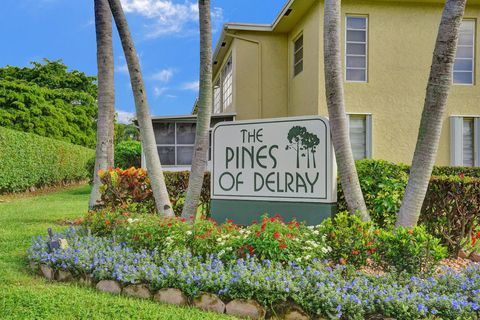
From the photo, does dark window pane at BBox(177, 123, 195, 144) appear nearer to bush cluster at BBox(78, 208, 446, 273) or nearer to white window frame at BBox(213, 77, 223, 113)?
white window frame at BBox(213, 77, 223, 113)

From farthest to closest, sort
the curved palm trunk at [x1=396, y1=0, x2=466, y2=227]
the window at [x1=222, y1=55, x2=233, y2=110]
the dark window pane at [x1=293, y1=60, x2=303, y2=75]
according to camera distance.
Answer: the window at [x1=222, y1=55, x2=233, y2=110]
the dark window pane at [x1=293, y1=60, x2=303, y2=75]
the curved palm trunk at [x1=396, y1=0, x2=466, y2=227]

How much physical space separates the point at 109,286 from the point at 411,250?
322 cm

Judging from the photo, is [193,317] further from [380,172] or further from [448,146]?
[448,146]

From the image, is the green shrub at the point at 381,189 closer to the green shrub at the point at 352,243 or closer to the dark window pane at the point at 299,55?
the green shrub at the point at 352,243

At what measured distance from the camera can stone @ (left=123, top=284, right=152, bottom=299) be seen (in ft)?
14.7

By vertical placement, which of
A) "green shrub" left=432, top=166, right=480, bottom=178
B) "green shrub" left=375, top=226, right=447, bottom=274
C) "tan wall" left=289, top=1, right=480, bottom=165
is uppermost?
"tan wall" left=289, top=1, right=480, bottom=165

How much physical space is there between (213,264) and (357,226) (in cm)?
172

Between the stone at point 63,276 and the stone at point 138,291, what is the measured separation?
2.97 ft

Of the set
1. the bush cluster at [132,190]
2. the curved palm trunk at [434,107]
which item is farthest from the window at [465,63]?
the bush cluster at [132,190]

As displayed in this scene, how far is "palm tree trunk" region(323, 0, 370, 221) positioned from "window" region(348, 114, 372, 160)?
7859 mm

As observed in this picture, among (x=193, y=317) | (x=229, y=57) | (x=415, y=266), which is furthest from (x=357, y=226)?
(x=229, y=57)

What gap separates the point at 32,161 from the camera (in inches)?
800

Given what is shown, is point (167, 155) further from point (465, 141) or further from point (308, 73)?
point (465, 141)

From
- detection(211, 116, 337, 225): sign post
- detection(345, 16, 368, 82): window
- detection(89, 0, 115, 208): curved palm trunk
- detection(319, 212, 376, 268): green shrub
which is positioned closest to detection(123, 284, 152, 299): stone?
detection(319, 212, 376, 268): green shrub
